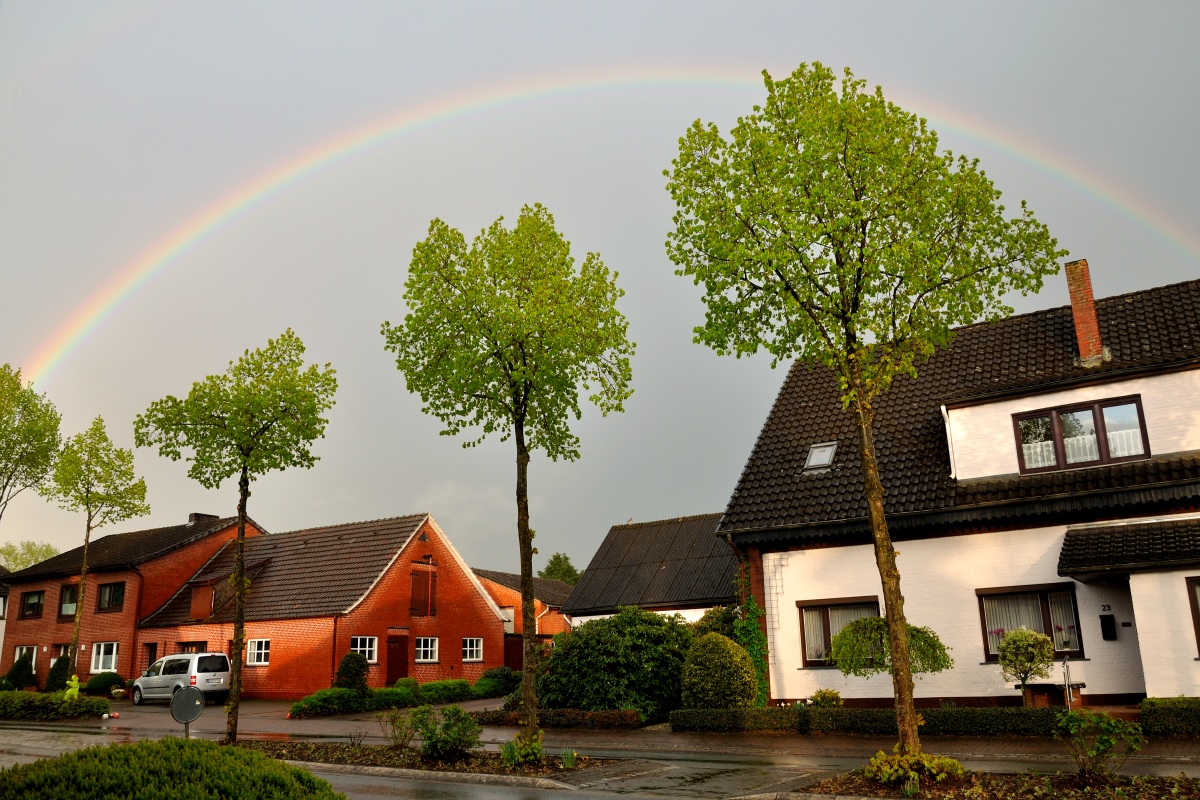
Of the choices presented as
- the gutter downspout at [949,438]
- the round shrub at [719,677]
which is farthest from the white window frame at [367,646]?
the gutter downspout at [949,438]

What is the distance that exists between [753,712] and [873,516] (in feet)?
29.8

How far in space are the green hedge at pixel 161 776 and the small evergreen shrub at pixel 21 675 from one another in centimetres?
4508

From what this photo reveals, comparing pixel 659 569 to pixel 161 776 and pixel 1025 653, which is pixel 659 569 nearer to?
pixel 1025 653

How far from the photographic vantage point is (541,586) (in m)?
68.6

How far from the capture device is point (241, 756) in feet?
25.6

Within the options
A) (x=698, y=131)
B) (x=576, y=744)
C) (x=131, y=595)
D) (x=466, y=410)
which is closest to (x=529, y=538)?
(x=466, y=410)

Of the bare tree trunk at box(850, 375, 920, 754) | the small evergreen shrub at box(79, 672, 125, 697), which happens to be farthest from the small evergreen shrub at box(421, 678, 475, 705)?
the bare tree trunk at box(850, 375, 920, 754)

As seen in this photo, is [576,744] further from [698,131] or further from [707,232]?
[698,131]

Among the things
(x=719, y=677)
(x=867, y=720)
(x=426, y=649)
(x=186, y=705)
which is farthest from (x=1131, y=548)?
(x=426, y=649)

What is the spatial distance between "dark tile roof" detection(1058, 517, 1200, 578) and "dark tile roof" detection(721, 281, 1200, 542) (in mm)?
719

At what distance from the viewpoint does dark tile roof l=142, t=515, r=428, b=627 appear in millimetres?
39156

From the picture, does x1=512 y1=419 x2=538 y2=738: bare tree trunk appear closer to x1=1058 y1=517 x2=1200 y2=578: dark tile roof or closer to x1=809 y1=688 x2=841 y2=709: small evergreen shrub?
x1=809 y1=688 x2=841 y2=709: small evergreen shrub

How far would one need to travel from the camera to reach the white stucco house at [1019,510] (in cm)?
1864

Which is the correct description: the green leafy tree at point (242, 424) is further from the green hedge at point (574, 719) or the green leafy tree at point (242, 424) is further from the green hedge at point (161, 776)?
the green hedge at point (161, 776)
